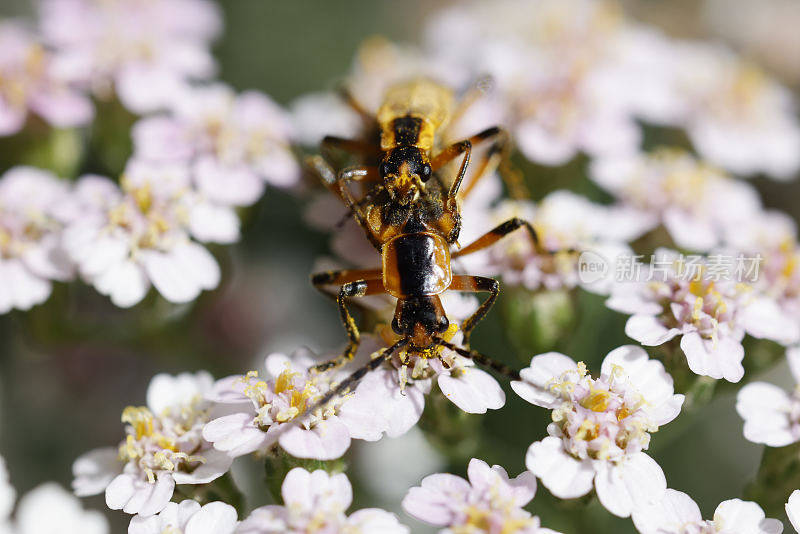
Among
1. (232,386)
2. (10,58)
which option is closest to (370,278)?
(232,386)

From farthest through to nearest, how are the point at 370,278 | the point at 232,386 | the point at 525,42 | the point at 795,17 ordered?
1. the point at 795,17
2. the point at 525,42
3. the point at 370,278
4. the point at 232,386

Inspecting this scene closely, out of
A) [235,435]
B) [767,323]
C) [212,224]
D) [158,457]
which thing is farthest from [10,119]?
[767,323]

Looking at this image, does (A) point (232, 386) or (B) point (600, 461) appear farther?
(A) point (232, 386)

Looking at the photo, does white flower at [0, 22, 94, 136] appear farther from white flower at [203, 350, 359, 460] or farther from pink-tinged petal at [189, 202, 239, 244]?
white flower at [203, 350, 359, 460]

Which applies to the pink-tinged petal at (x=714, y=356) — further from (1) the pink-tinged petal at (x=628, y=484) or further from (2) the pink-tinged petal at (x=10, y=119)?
(2) the pink-tinged petal at (x=10, y=119)

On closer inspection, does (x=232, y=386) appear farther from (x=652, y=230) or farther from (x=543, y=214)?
(x=652, y=230)
